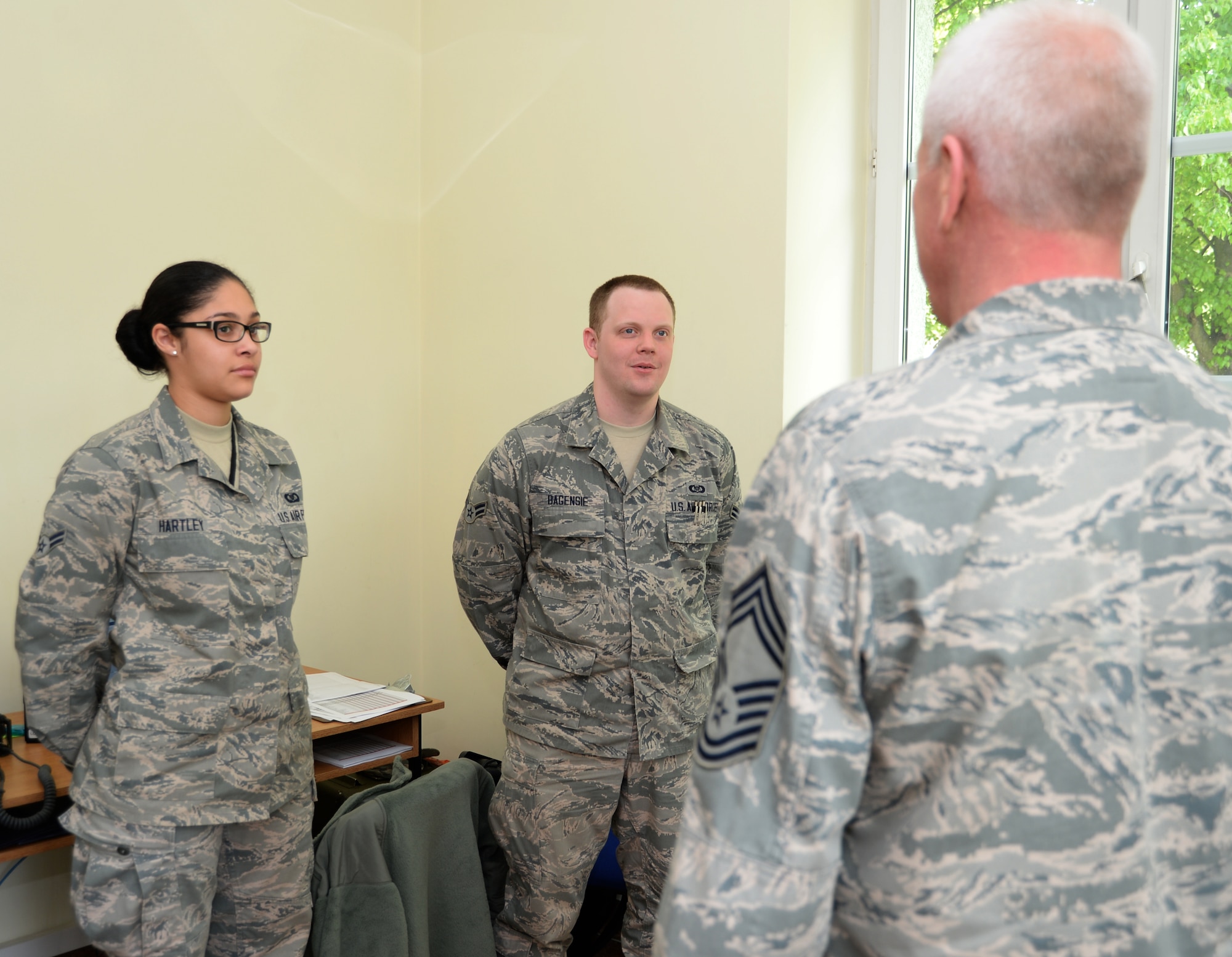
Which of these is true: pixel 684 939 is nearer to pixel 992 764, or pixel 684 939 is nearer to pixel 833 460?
pixel 992 764

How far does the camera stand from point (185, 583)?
171cm

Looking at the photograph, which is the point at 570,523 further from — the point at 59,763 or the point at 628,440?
the point at 59,763

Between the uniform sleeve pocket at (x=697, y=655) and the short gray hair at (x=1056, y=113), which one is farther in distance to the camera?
the uniform sleeve pocket at (x=697, y=655)

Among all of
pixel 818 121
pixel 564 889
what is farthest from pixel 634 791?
pixel 818 121

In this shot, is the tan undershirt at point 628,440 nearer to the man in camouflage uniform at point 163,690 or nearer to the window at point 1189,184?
the man in camouflage uniform at point 163,690

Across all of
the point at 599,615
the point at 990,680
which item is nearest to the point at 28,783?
the point at 599,615

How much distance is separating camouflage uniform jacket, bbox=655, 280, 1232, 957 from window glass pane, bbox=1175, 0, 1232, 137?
202 cm

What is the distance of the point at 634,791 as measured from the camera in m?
2.12

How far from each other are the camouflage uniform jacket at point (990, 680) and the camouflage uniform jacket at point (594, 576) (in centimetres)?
137

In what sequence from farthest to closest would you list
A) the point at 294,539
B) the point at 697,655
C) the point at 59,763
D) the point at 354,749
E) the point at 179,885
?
the point at 354,749 < the point at 697,655 < the point at 59,763 < the point at 294,539 < the point at 179,885

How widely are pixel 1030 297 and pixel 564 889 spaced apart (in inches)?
71.8

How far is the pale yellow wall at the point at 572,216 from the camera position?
2.59 metres

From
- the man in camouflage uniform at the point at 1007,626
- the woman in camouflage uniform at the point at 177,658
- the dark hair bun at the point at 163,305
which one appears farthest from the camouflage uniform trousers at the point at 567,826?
the man in camouflage uniform at the point at 1007,626

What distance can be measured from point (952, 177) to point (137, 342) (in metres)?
1.64
